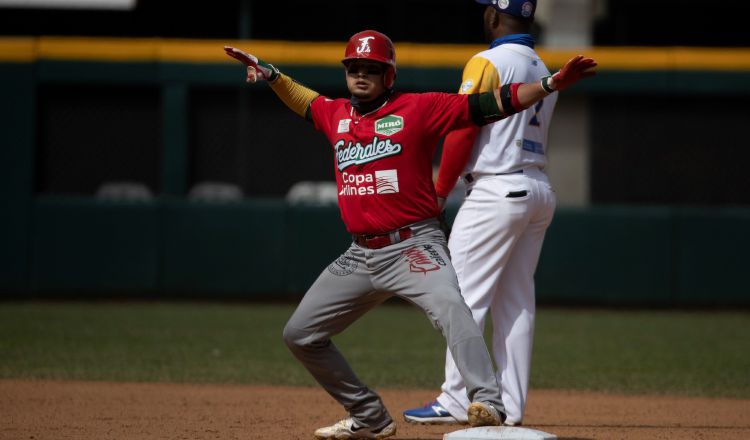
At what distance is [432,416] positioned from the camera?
509cm

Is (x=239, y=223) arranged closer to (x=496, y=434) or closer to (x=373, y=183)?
(x=373, y=183)

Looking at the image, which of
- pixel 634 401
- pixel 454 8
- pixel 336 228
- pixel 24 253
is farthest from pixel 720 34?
pixel 634 401

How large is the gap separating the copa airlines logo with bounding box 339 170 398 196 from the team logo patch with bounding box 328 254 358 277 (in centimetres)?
29

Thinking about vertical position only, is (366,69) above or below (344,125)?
above

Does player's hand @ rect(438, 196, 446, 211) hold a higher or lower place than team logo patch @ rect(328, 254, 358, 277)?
higher

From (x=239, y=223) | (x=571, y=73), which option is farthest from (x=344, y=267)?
(x=239, y=223)

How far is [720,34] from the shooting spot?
60.1 ft

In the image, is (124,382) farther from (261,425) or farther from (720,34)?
(720,34)

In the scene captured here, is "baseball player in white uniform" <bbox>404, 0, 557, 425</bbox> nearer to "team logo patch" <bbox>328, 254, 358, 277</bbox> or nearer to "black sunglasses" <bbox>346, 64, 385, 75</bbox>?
"black sunglasses" <bbox>346, 64, 385, 75</bbox>

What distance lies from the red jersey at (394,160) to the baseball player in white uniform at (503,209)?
41cm

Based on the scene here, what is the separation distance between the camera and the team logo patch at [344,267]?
178 inches

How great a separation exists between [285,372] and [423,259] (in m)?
2.97

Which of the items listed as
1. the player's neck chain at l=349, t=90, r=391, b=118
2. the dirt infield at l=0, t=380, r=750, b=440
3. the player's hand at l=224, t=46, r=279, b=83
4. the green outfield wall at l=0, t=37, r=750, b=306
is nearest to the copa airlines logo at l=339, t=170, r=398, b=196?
the player's neck chain at l=349, t=90, r=391, b=118

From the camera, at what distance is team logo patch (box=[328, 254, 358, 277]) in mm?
4512
